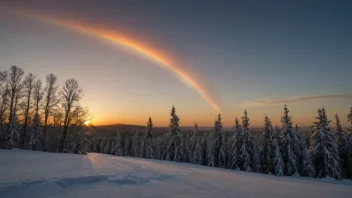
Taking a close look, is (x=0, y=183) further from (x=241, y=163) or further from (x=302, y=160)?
(x=302, y=160)

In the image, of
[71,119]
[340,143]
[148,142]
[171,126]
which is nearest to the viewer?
[71,119]

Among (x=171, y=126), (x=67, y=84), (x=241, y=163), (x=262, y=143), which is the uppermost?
(x=67, y=84)

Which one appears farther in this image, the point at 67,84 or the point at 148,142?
the point at 148,142

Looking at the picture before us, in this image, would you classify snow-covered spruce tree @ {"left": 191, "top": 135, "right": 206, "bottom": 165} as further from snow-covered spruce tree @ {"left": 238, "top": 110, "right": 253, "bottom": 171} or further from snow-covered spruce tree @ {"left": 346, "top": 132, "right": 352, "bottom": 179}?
snow-covered spruce tree @ {"left": 346, "top": 132, "right": 352, "bottom": 179}

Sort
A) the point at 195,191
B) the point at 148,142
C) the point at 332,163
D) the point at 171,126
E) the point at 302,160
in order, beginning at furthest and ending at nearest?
1. the point at 148,142
2. the point at 171,126
3. the point at 302,160
4. the point at 332,163
5. the point at 195,191

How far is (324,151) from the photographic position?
35719 millimetres

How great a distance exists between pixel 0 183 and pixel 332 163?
1676 inches

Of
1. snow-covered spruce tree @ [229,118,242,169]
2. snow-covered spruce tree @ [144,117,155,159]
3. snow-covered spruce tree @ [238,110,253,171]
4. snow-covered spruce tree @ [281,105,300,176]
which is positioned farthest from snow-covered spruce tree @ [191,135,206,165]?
snow-covered spruce tree @ [281,105,300,176]

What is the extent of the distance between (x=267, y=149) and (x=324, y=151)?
919 centimetres

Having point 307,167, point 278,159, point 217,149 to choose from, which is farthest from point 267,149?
point 217,149

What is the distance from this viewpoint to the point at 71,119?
107ft

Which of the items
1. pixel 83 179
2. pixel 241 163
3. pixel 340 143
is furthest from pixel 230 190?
pixel 340 143

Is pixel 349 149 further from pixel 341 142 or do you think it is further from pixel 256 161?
pixel 256 161

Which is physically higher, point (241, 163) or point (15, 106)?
point (15, 106)
